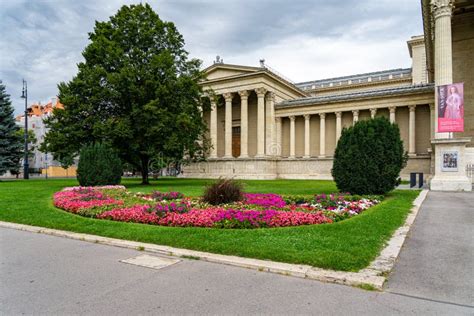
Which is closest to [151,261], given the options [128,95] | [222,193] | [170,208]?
[170,208]

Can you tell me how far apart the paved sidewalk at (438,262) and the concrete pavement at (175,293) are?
37 centimetres

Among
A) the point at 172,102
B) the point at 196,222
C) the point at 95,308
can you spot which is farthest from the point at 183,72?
the point at 95,308

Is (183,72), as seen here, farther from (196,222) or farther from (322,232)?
(322,232)

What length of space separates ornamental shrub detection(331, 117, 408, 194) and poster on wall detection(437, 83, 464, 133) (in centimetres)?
844

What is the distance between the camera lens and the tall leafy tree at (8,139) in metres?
37.6

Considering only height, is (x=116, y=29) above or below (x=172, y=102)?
above

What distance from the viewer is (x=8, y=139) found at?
38594mm

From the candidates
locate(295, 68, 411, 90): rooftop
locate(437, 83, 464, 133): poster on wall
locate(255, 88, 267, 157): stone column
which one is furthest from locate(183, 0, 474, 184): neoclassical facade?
locate(295, 68, 411, 90): rooftop

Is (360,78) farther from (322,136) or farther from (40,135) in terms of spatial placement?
(40,135)

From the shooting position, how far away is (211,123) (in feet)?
161

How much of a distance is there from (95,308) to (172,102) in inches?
1016

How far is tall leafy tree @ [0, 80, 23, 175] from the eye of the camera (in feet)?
123

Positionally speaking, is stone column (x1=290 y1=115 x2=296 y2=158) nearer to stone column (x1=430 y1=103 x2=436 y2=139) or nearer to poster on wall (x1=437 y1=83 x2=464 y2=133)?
stone column (x1=430 y1=103 x2=436 y2=139)

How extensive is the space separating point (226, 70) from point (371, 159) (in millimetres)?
35498
